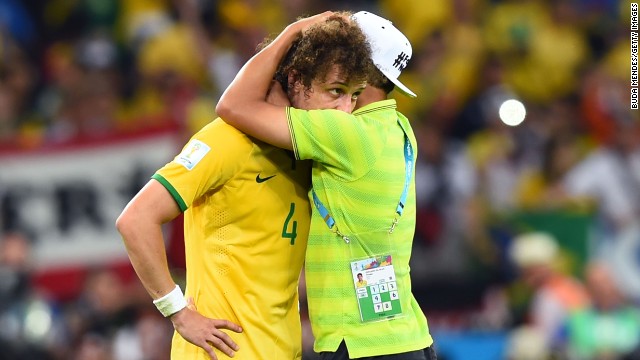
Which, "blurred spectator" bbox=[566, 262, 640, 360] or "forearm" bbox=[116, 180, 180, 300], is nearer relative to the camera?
"forearm" bbox=[116, 180, 180, 300]

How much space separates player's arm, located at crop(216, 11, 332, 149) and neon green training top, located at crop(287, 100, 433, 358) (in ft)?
0.20

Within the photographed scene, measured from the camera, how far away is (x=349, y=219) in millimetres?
4094

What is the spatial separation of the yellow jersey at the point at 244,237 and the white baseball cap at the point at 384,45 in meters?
0.51

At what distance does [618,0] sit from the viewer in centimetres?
1122

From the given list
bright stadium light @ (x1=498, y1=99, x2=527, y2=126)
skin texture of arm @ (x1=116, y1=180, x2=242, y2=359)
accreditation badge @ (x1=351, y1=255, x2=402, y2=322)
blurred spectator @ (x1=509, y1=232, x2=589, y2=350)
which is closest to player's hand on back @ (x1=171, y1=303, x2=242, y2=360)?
skin texture of arm @ (x1=116, y1=180, x2=242, y2=359)

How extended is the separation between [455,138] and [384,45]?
5.94 meters

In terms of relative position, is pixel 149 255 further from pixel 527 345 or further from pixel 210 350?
pixel 527 345

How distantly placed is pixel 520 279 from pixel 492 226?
1.89 ft

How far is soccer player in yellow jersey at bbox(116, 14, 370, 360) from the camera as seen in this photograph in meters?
4.08

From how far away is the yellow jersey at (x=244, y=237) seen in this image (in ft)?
13.7

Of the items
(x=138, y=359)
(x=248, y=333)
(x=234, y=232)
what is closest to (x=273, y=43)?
(x=234, y=232)

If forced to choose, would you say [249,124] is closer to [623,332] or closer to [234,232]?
[234,232]

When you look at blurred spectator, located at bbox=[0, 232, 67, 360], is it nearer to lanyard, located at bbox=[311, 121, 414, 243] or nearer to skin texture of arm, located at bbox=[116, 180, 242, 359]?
skin texture of arm, located at bbox=[116, 180, 242, 359]

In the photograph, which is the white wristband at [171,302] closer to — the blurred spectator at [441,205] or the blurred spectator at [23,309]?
the blurred spectator at [23,309]
